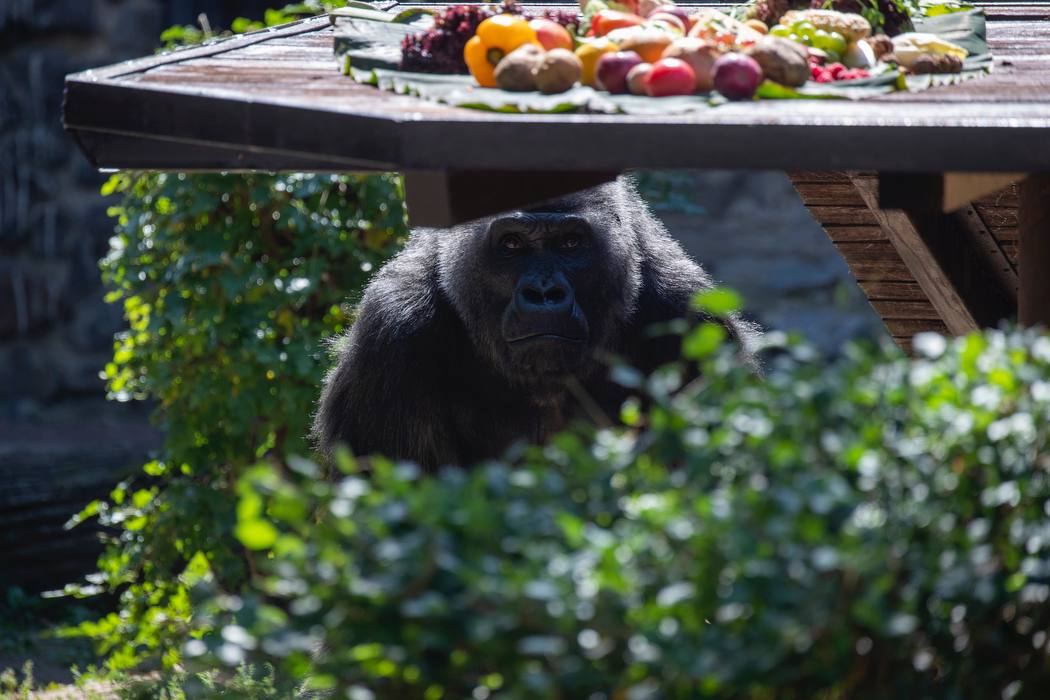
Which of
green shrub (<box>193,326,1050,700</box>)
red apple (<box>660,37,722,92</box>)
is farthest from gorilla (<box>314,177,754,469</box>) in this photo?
green shrub (<box>193,326,1050,700</box>)

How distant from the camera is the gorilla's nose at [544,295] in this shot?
409cm

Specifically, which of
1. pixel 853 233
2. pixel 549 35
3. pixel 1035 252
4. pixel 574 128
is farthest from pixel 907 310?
pixel 574 128

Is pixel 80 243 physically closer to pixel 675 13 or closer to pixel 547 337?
pixel 547 337

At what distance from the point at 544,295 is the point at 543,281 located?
0.04m

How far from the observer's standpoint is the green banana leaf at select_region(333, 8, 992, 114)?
2.80m

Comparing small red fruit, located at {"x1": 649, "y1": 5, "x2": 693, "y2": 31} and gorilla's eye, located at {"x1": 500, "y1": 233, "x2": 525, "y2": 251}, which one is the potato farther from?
gorilla's eye, located at {"x1": 500, "y1": 233, "x2": 525, "y2": 251}

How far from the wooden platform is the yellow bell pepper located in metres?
0.19

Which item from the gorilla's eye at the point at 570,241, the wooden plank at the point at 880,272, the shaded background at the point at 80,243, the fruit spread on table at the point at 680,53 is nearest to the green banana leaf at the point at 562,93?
the fruit spread on table at the point at 680,53

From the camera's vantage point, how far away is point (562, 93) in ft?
9.61

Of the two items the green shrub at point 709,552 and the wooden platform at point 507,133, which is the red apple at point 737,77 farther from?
the green shrub at point 709,552

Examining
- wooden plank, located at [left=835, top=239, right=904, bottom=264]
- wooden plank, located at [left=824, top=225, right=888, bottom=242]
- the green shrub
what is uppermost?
the green shrub

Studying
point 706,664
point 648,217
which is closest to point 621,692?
point 706,664

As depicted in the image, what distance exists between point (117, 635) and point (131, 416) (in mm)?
3459

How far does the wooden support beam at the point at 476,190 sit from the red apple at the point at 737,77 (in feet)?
1.02
